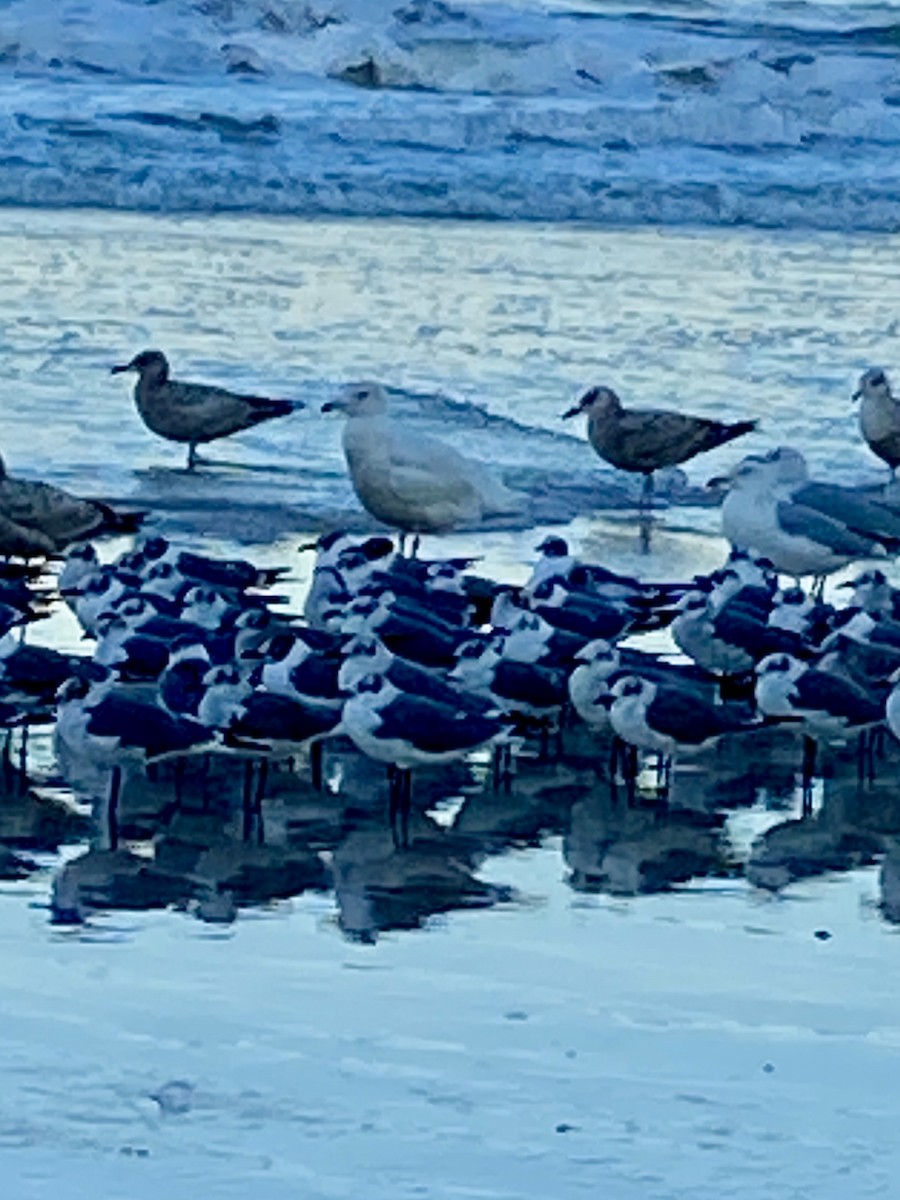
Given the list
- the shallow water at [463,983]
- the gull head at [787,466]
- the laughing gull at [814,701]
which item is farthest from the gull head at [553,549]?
the laughing gull at [814,701]

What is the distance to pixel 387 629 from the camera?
357 inches

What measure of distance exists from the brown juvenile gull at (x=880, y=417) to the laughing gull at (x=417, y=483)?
1.69 metres

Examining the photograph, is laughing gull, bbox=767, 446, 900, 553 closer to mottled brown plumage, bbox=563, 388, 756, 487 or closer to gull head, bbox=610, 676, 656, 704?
mottled brown plumage, bbox=563, 388, 756, 487

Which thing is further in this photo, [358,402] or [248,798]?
[358,402]

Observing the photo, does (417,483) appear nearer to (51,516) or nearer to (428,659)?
(51,516)

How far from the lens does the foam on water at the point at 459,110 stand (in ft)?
76.8

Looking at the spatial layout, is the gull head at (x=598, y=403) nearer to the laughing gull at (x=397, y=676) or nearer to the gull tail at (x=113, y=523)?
the gull tail at (x=113, y=523)

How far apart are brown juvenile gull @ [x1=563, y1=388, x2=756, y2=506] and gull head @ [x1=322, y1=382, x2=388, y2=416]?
2.62ft

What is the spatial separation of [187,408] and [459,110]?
46.5 feet

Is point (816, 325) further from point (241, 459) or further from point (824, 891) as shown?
point (824, 891)

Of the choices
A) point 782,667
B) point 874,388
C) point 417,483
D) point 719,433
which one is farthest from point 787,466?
point 782,667

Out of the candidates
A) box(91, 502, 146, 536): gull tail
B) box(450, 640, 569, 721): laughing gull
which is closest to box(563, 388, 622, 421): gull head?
box(91, 502, 146, 536): gull tail

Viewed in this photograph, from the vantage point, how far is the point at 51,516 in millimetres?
11094

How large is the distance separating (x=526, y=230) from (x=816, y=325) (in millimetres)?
4927
